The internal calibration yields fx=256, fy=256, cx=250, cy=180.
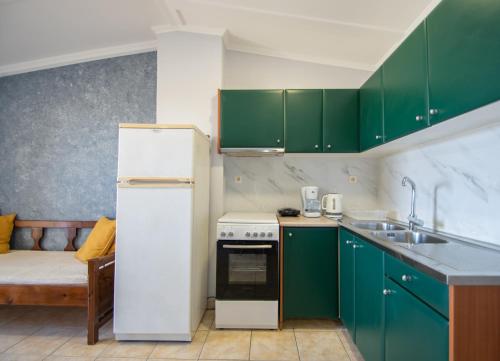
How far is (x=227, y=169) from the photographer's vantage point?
2.81 m

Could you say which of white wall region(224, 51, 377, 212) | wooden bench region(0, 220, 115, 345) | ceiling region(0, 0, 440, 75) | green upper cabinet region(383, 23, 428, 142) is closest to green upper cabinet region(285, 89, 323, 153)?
white wall region(224, 51, 377, 212)

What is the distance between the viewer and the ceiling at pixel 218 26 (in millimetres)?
2051

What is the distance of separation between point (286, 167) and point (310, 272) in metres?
1.12

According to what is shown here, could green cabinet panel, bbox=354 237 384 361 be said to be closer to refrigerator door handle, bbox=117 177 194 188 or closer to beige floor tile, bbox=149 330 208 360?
beige floor tile, bbox=149 330 208 360

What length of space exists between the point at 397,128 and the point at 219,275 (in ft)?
5.56

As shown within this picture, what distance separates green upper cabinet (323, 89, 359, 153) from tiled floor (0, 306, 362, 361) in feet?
5.25

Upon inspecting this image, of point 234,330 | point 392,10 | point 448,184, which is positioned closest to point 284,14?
point 392,10

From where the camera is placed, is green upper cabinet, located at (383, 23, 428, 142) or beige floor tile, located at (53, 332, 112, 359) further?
beige floor tile, located at (53, 332, 112, 359)

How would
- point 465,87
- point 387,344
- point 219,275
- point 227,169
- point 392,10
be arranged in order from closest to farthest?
point 465,87 → point 387,344 → point 392,10 → point 219,275 → point 227,169

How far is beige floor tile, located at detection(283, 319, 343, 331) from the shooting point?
7.11 feet

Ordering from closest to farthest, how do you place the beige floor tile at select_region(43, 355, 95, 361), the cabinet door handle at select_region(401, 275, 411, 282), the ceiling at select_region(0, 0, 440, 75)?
the cabinet door handle at select_region(401, 275, 411, 282)
the beige floor tile at select_region(43, 355, 95, 361)
the ceiling at select_region(0, 0, 440, 75)

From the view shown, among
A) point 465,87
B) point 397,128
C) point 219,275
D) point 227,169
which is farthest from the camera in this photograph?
point 227,169

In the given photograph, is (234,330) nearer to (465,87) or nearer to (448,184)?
(448,184)

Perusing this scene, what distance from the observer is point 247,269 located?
214 cm
